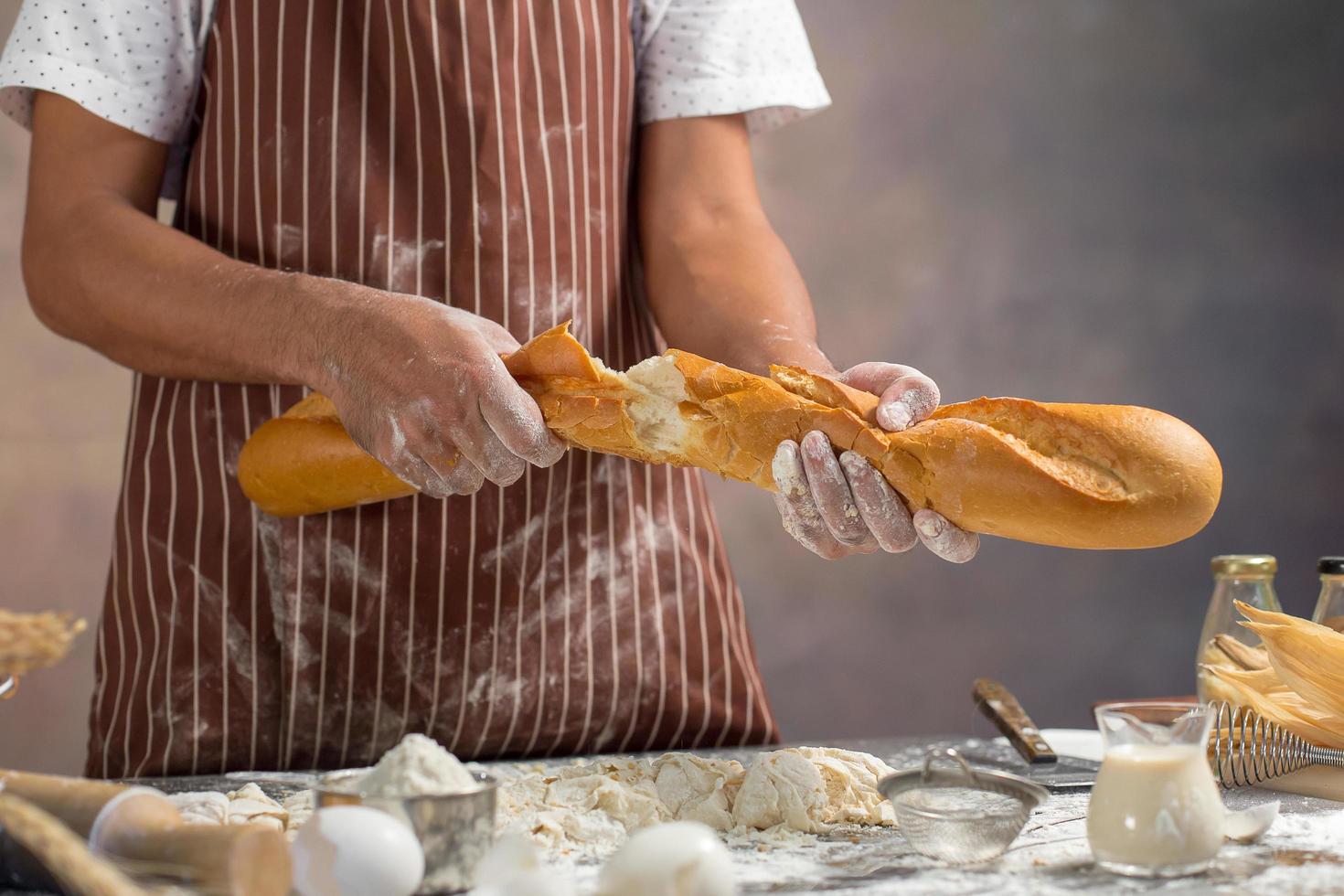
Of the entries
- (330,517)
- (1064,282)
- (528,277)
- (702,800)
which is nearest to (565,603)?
(330,517)

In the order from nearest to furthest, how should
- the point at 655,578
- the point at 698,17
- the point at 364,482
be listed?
the point at 364,482, the point at 655,578, the point at 698,17

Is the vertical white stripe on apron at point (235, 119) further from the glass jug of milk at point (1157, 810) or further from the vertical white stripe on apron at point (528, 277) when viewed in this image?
the glass jug of milk at point (1157, 810)

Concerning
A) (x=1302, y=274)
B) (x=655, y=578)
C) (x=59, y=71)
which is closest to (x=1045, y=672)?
(x=1302, y=274)

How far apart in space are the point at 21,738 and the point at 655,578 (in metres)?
2.19

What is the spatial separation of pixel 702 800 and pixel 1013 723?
600 millimetres

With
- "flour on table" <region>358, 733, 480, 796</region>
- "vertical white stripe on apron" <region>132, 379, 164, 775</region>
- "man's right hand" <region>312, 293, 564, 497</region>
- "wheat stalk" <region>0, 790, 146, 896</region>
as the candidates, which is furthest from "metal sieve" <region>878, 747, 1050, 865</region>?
"vertical white stripe on apron" <region>132, 379, 164, 775</region>

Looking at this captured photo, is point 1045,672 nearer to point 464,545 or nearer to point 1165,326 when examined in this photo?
point 1165,326

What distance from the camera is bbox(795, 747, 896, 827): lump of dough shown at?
4.76ft

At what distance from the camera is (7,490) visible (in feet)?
11.1

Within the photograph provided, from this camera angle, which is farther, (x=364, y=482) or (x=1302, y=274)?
(x=1302, y=274)

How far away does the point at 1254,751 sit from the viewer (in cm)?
157

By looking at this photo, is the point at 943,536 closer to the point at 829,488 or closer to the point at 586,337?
the point at 829,488

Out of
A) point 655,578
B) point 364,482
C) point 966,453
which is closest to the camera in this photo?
point 966,453

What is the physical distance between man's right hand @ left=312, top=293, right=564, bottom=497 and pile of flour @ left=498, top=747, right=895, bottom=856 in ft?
1.28
